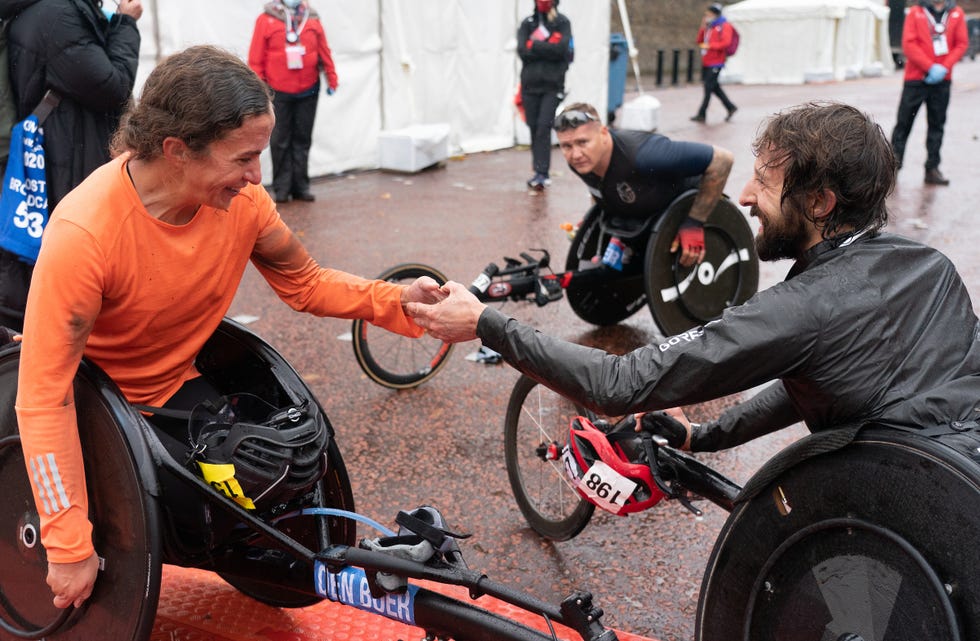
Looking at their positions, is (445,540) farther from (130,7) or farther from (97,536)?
(130,7)

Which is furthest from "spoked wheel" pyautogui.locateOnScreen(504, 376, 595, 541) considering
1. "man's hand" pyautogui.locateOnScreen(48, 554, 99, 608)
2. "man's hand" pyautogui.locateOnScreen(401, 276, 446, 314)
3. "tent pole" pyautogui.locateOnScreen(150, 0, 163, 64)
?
"tent pole" pyautogui.locateOnScreen(150, 0, 163, 64)

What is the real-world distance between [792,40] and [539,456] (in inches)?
1083

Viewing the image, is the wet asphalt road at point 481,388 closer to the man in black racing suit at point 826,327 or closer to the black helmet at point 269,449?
the black helmet at point 269,449

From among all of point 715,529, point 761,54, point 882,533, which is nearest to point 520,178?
point 715,529

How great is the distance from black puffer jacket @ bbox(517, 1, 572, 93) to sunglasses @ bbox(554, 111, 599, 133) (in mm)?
5697

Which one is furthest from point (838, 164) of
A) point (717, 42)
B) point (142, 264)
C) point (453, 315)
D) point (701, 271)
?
point (717, 42)

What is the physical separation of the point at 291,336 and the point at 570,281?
1.70 meters

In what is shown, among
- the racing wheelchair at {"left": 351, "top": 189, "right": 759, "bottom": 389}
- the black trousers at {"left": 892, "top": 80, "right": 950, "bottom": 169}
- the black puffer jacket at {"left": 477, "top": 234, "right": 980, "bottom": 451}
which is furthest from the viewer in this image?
the black trousers at {"left": 892, "top": 80, "right": 950, "bottom": 169}

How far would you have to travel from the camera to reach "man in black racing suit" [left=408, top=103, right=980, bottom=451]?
6.66ft

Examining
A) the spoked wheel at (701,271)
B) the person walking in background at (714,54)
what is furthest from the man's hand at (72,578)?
the person walking in background at (714,54)

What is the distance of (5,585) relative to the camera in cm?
265

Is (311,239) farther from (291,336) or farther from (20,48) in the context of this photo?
(20,48)

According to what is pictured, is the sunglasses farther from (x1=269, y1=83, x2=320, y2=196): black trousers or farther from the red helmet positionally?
(x1=269, y1=83, x2=320, y2=196): black trousers

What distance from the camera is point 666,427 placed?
9.95ft
